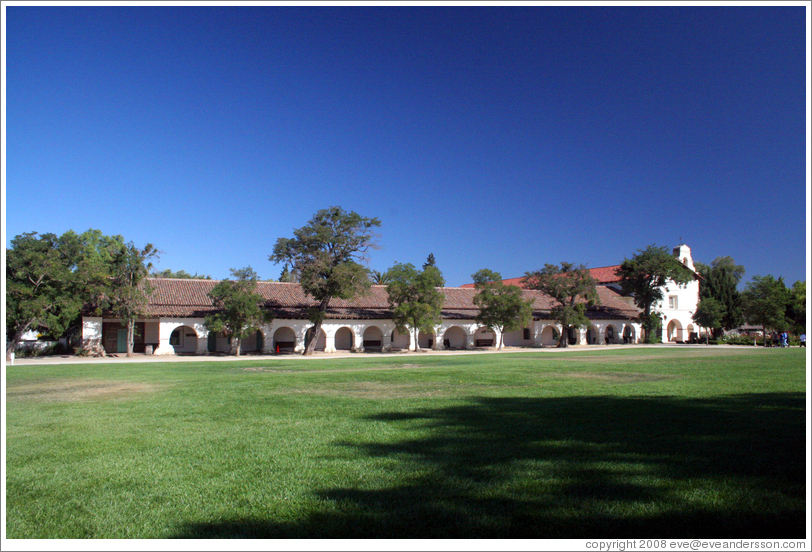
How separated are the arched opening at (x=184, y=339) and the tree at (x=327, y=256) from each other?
8008mm

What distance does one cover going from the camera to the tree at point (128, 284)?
29.9 m

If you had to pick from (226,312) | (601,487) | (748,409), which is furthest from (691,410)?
(226,312)

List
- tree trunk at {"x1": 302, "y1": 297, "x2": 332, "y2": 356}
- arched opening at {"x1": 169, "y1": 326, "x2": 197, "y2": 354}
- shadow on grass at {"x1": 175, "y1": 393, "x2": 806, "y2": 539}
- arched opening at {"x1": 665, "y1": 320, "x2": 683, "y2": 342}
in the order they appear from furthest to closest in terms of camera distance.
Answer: arched opening at {"x1": 665, "y1": 320, "x2": 683, "y2": 342} < arched opening at {"x1": 169, "y1": 326, "x2": 197, "y2": 354} < tree trunk at {"x1": 302, "y1": 297, "x2": 332, "y2": 356} < shadow on grass at {"x1": 175, "y1": 393, "x2": 806, "y2": 539}

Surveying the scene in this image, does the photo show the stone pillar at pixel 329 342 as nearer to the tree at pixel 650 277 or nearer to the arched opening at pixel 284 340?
the arched opening at pixel 284 340

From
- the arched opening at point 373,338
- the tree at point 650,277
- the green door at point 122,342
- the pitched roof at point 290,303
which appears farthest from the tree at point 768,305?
the green door at point 122,342

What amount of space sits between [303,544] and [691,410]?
6.89 metres

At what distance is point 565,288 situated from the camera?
41750 mm

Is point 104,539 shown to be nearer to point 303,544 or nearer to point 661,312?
point 303,544

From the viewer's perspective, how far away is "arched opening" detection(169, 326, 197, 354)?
3612cm

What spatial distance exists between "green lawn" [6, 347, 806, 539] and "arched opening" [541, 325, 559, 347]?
123ft

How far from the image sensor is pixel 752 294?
4634cm

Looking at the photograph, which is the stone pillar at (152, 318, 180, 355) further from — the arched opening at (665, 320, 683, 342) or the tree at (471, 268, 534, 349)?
the arched opening at (665, 320, 683, 342)

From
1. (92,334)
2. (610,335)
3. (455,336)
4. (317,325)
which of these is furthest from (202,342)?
(610,335)

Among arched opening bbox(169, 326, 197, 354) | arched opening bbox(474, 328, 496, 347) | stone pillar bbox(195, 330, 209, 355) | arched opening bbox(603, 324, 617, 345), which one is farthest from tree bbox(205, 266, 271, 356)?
arched opening bbox(603, 324, 617, 345)
